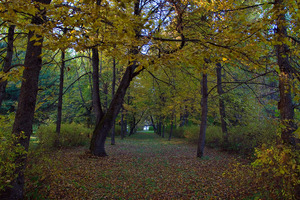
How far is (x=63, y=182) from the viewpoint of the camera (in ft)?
16.2

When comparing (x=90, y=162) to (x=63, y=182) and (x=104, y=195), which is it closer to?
(x=63, y=182)

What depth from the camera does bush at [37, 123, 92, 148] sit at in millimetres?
9692

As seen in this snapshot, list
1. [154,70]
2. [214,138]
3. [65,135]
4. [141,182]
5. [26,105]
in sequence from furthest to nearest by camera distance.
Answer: [214,138]
[65,135]
[141,182]
[26,105]
[154,70]

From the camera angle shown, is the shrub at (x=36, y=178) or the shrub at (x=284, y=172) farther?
the shrub at (x=36, y=178)

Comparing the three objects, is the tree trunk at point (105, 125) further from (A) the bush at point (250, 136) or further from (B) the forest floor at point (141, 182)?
(A) the bush at point (250, 136)

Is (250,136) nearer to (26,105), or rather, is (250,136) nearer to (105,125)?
(105,125)

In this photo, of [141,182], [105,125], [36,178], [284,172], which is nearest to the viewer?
[284,172]

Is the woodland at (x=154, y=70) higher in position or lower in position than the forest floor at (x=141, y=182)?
higher

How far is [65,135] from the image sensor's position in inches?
450

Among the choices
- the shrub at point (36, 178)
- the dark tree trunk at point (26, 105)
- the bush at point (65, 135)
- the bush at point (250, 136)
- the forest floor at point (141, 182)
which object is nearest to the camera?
the dark tree trunk at point (26, 105)

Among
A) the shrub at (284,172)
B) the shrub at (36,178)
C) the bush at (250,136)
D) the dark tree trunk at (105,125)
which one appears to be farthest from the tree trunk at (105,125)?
the shrub at (284,172)

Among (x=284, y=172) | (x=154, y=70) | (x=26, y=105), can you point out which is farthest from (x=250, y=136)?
(x=26, y=105)

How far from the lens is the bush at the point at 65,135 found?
9692mm

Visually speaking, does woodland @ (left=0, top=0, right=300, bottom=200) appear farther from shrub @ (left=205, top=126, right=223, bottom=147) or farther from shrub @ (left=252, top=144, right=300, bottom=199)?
shrub @ (left=205, top=126, right=223, bottom=147)
